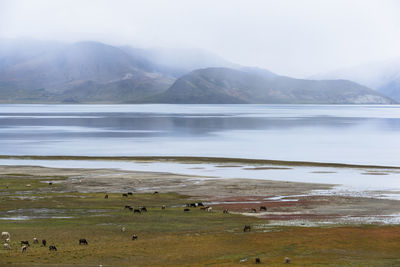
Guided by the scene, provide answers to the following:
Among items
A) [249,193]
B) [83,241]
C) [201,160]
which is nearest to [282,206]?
[249,193]

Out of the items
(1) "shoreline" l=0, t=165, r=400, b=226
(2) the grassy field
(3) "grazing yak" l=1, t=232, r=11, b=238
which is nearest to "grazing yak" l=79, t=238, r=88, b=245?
(2) the grassy field

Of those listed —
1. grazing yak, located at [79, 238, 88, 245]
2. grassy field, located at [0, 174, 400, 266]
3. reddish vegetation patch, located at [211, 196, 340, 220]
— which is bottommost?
reddish vegetation patch, located at [211, 196, 340, 220]

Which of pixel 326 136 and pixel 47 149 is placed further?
pixel 326 136

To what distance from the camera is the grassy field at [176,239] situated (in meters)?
36.3

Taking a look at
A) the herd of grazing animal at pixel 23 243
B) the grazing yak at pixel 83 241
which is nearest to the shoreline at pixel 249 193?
the grazing yak at pixel 83 241

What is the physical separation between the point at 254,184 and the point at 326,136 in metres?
102

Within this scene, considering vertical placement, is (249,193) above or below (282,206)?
below

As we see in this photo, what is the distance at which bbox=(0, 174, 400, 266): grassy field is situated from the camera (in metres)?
36.3

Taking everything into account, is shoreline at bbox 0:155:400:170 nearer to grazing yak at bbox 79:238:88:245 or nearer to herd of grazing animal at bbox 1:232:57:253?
herd of grazing animal at bbox 1:232:57:253

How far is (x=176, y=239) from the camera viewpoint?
4191 centimetres

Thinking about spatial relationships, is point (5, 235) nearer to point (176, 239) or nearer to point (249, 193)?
point (176, 239)

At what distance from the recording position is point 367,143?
148 metres

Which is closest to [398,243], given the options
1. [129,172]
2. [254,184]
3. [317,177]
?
[254,184]

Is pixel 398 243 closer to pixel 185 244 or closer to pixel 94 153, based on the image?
pixel 185 244
